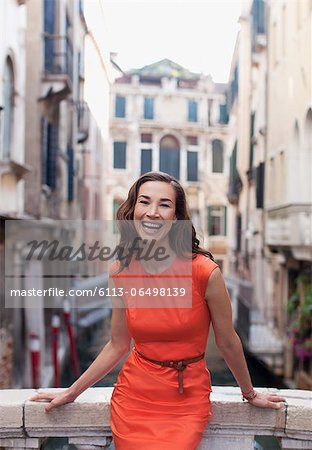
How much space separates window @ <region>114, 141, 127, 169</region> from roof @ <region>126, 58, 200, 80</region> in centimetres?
45

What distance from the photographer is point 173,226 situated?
1256 millimetres

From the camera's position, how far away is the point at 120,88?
3520 millimetres

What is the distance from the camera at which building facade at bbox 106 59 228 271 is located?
3572 mm

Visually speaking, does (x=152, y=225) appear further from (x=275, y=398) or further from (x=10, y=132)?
(x=10, y=132)

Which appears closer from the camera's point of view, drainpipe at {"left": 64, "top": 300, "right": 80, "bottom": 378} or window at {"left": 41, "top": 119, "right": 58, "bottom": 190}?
window at {"left": 41, "top": 119, "right": 58, "bottom": 190}

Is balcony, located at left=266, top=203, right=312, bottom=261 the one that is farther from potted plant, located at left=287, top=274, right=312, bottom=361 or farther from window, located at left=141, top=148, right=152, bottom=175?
window, located at left=141, top=148, right=152, bottom=175

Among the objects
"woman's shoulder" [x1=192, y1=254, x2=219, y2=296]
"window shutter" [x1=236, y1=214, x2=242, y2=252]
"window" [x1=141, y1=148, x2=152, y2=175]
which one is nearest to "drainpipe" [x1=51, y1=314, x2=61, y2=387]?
"window" [x1=141, y1=148, x2=152, y2=175]

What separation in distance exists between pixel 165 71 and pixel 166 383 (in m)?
2.69

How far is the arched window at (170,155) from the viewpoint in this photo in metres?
3.67

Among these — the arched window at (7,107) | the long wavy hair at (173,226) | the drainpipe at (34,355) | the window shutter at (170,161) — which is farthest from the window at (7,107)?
the long wavy hair at (173,226)

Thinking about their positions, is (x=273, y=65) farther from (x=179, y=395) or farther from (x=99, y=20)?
(x=179, y=395)

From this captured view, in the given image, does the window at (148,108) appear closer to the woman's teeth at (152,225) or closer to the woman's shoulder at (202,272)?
the woman's teeth at (152,225)

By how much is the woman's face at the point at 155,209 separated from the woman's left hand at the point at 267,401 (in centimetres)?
43

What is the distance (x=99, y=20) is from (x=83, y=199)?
1165mm
